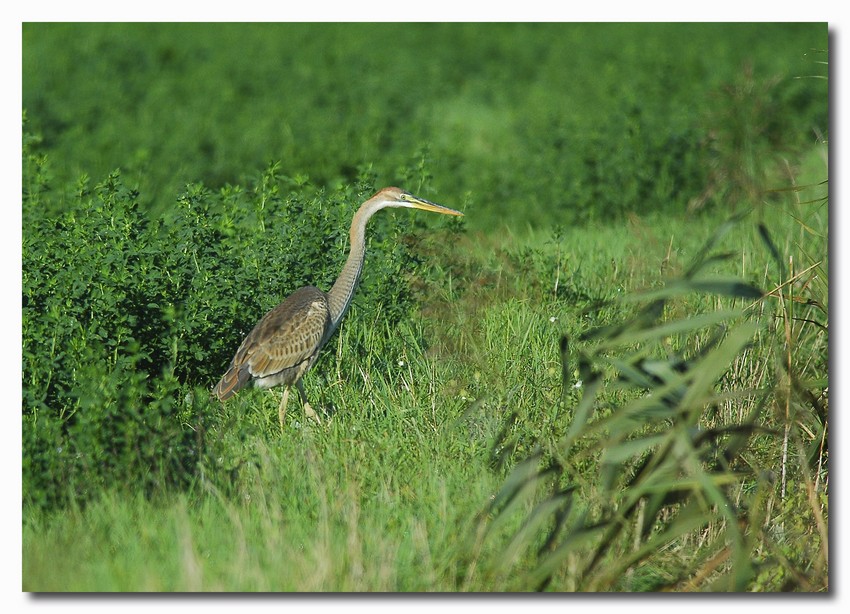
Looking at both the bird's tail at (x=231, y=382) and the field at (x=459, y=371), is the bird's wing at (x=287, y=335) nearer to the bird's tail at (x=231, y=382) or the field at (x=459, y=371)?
the bird's tail at (x=231, y=382)

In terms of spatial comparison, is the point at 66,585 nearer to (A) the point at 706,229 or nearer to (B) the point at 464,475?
(B) the point at 464,475

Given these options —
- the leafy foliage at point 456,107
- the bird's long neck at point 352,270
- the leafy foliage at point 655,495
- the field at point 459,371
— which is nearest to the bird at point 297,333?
the bird's long neck at point 352,270

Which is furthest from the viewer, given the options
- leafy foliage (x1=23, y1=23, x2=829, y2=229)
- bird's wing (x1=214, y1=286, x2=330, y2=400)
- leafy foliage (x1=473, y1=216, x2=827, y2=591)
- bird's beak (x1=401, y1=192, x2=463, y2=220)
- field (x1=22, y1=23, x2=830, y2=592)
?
leafy foliage (x1=23, y1=23, x2=829, y2=229)

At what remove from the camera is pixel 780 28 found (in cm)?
1552

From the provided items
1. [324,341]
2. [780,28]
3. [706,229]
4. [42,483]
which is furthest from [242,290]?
[780,28]

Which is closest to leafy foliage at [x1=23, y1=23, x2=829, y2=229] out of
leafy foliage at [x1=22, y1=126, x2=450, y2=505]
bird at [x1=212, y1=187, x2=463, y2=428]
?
leafy foliage at [x1=22, y1=126, x2=450, y2=505]

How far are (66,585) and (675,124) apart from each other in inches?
279

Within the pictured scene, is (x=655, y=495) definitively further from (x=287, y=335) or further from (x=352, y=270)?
(x=352, y=270)

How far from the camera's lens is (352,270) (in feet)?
20.7

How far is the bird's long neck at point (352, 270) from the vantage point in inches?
246

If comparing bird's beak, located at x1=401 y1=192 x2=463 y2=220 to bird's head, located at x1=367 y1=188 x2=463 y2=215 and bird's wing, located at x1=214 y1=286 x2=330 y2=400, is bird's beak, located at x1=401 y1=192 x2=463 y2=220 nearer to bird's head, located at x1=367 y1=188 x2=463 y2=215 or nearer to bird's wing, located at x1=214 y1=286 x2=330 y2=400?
bird's head, located at x1=367 y1=188 x2=463 y2=215

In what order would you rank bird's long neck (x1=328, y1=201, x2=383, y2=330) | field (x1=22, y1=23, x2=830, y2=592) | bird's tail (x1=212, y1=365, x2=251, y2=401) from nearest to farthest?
field (x1=22, y1=23, x2=830, y2=592)
bird's tail (x1=212, y1=365, x2=251, y2=401)
bird's long neck (x1=328, y1=201, x2=383, y2=330)

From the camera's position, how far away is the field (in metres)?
4.20
